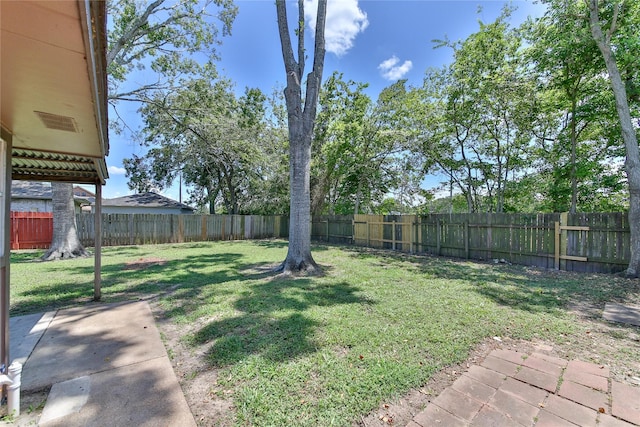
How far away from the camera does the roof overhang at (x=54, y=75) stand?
117 cm

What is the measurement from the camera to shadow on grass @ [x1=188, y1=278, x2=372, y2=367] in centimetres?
269

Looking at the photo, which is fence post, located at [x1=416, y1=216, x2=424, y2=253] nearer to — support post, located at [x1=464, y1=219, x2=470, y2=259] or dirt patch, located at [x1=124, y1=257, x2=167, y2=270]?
support post, located at [x1=464, y1=219, x2=470, y2=259]

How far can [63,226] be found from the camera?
8.36 meters

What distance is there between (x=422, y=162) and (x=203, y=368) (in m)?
13.2

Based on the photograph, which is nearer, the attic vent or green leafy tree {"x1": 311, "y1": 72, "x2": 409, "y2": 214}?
the attic vent

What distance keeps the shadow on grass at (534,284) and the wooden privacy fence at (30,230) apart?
12588mm

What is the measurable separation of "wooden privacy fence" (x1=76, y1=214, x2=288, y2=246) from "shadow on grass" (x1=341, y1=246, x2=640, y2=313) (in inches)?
380

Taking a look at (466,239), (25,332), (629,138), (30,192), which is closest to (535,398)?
(25,332)

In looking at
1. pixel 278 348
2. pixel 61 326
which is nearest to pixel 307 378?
pixel 278 348

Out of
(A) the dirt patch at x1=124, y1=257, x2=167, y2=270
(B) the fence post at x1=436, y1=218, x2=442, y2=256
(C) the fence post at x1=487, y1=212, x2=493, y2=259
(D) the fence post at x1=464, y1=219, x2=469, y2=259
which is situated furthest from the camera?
(B) the fence post at x1=436, y1=218, x2=442, y2=256

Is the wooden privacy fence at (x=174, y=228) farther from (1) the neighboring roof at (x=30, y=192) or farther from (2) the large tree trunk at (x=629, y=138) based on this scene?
(2) the large tree trunk at (x=629, y=138)

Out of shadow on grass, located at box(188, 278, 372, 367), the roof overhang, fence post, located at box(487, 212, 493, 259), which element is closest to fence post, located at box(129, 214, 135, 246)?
shadow on grass, located at box(188, 278, 372, 367)

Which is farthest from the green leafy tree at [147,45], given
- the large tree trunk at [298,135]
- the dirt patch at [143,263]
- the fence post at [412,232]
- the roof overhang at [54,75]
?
the fence post at [412,232]

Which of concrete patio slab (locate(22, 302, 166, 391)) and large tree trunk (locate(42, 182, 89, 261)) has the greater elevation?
large tree trunk (locate(42, 182, 89, 261))
